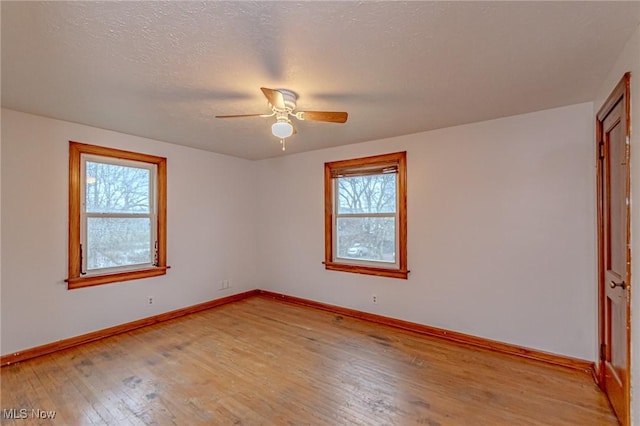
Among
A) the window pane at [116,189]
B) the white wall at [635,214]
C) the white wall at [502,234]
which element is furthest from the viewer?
the window pane at [116,189]

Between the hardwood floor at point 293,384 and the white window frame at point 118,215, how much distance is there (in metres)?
0.80

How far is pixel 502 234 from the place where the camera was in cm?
308

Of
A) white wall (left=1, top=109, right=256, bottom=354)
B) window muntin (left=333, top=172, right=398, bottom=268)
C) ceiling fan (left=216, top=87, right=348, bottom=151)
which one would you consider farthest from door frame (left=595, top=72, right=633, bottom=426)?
white wall (left=1, top=109, right=256, bottom=354)

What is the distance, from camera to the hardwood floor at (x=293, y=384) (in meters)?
2.08

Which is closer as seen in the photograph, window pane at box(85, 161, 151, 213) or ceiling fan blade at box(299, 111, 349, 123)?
ceiling fan blade at box(299, 111, 349, 123)

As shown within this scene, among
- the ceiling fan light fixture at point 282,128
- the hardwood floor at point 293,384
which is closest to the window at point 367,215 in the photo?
the hardwood floor at point 293,384

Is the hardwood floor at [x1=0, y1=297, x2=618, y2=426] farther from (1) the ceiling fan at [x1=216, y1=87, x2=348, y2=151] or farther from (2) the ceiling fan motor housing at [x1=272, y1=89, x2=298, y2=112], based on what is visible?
(2) the ceiling fan motor housing at [x1=272, y1=89, x2=298, y2=112]

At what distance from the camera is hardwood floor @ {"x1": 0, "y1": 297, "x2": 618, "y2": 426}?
6.81 ft

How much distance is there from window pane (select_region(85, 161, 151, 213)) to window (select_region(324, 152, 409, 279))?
247cm

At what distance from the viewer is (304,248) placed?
4.70 meters

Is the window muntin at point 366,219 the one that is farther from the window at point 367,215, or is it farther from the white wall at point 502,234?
the white wall at point 502,234

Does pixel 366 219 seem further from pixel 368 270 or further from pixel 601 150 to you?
pixel 601 150

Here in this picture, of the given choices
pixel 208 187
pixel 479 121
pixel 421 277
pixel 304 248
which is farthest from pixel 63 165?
pixel 479 121

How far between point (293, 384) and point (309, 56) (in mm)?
2487
